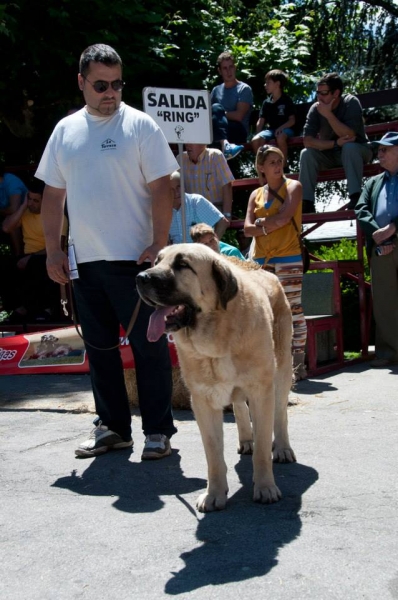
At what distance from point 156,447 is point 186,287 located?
1542 mm

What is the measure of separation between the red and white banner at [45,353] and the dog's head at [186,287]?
425cm

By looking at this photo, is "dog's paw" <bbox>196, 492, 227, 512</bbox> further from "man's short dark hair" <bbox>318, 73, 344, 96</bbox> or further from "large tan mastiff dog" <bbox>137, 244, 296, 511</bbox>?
"man's short dark hair" <bbox>318, 73, 344, 96</bbox>

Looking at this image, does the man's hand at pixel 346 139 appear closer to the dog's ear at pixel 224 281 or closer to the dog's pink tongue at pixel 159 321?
the dog's ear at pixel 224 281

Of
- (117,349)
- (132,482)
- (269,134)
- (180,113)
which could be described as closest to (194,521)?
(132,482)

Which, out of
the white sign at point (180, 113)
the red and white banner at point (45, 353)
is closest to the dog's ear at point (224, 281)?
the white sign at point (180, 113)

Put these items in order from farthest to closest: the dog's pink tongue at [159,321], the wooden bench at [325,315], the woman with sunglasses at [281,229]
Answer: the wooden bench at [325,315] < the woman with sunglasses at [281,229] < the dog's pink tongue at [159,321]

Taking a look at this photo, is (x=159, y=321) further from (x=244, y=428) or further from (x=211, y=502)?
(x=244, y=428)

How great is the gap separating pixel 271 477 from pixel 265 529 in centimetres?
48

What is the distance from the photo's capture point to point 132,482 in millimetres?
4602

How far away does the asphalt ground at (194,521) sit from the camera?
3.07 metres

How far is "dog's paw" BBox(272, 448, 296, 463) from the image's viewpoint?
4844mm

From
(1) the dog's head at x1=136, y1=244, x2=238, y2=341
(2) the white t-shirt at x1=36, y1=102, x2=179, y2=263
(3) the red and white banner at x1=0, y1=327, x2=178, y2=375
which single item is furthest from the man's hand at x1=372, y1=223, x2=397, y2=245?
(1) the dog's head at x1=136, y1=244, x2=238, y2=341

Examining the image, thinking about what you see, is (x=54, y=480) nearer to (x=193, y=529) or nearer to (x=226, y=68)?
(x=193, y=529)

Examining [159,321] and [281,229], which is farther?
[281,229]
